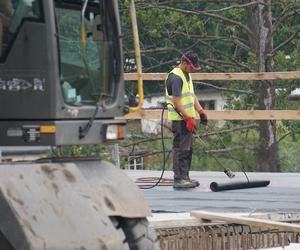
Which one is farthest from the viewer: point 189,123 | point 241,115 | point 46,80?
point 241,115

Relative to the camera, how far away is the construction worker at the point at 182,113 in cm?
1240

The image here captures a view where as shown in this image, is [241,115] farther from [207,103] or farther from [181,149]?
[207,103]

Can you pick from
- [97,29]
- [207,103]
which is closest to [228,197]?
[97,29]

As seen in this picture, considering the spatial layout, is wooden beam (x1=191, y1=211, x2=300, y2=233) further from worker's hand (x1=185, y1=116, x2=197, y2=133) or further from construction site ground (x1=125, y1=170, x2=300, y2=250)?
worker's hand (x1=185, y1=116, x2=197, y2=133)

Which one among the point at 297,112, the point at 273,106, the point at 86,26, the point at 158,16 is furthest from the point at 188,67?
the point at 158,16

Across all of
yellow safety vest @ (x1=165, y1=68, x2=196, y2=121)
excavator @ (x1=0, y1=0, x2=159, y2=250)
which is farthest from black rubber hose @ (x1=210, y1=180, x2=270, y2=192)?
excavator @ (x1=0, y1=0, x2=159, y2=250)

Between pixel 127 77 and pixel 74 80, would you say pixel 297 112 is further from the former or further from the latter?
pixel 74 80

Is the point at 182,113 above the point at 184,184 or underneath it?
above

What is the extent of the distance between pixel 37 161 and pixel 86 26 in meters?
1.12

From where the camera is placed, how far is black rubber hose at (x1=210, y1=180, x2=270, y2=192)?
40.9 feet

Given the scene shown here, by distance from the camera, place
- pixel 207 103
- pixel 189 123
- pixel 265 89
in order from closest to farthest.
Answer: pixel 189 123, pixel 265 89, pixel 207 103

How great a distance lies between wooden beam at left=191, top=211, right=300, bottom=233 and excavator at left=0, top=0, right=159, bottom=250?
2.31 meters

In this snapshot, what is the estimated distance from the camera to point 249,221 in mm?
9117

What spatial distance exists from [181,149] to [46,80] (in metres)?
6.02
